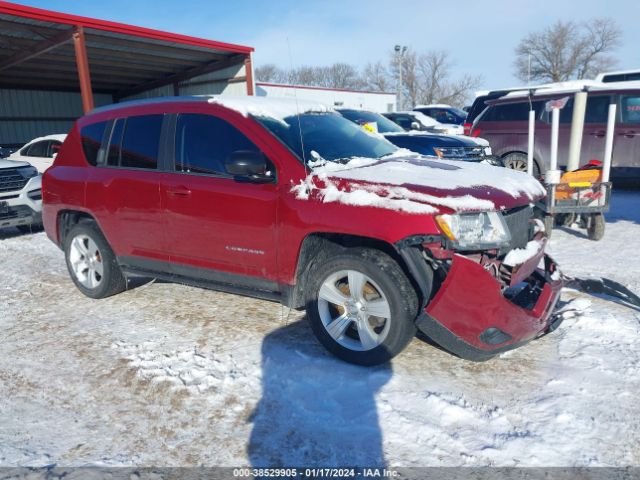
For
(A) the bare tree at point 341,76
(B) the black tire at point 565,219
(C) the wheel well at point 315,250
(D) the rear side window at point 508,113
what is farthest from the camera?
(A) the bare tree at point 341,76

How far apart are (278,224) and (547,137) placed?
792cm

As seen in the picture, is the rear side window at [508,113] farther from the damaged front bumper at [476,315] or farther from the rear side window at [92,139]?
the rear side window at [92,139]

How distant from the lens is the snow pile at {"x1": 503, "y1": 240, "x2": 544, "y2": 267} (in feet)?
10.5

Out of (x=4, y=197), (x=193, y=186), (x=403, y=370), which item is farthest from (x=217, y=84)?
(x=403, y=370)

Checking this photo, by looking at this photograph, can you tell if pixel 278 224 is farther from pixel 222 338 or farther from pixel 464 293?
pixel 464 293

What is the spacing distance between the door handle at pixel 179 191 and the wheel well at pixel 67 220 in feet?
4.83

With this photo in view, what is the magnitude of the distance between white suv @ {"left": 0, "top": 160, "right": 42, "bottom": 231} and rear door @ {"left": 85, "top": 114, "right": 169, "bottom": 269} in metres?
4.05

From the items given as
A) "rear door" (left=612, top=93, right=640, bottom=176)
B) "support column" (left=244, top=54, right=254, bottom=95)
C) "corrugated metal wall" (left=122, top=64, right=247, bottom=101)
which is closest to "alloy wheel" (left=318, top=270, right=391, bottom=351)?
"rear door" (left=612, top=93, right=640, bottom=176)

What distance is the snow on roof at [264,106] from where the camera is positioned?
3.87 metres

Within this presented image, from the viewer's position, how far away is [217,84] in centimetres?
1925

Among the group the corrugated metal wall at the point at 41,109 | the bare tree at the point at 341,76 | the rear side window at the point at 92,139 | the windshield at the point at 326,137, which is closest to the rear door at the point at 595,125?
the windshield at the point at 326,137

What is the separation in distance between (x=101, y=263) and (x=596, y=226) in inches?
233

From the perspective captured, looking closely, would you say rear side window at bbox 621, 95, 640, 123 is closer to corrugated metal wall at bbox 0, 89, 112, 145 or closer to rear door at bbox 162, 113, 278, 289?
rear door at bbox 162, 113, 278, 289

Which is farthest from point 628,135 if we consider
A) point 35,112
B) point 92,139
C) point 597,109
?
point 35,112
